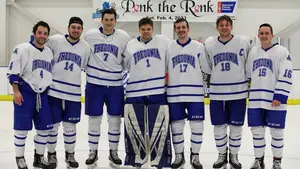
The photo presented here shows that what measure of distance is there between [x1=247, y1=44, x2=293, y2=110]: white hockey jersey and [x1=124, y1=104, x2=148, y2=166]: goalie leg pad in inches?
40.3

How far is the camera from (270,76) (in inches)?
143

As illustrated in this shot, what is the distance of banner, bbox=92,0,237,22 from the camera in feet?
37.6

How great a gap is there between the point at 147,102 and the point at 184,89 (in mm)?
379

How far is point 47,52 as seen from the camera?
367cm

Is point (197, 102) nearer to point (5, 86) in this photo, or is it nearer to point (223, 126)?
point (223, 126)

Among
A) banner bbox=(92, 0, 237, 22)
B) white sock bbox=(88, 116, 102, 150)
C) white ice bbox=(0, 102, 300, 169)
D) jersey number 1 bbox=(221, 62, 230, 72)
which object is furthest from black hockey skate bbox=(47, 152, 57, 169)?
banner bbox=(92, 0, 237, 22)

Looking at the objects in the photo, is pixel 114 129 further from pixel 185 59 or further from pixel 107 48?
pixel 185 59

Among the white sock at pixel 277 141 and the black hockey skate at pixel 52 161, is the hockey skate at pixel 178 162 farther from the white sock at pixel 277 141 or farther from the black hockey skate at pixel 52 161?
the black hockey skate at pixel 52 161

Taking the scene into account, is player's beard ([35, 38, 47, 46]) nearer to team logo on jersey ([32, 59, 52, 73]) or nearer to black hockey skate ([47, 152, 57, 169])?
team logo on jersey ([32, 59, 52, 73])

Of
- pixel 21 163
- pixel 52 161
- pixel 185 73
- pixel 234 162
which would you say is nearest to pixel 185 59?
pixel 185 73

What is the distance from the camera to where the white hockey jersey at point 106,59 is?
3.90m

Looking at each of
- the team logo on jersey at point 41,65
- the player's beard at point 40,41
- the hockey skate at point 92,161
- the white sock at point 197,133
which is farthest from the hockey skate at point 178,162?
the player's beard at point 40,41

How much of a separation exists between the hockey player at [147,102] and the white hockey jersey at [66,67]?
471 millimetres

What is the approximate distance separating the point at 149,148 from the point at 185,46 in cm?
100
